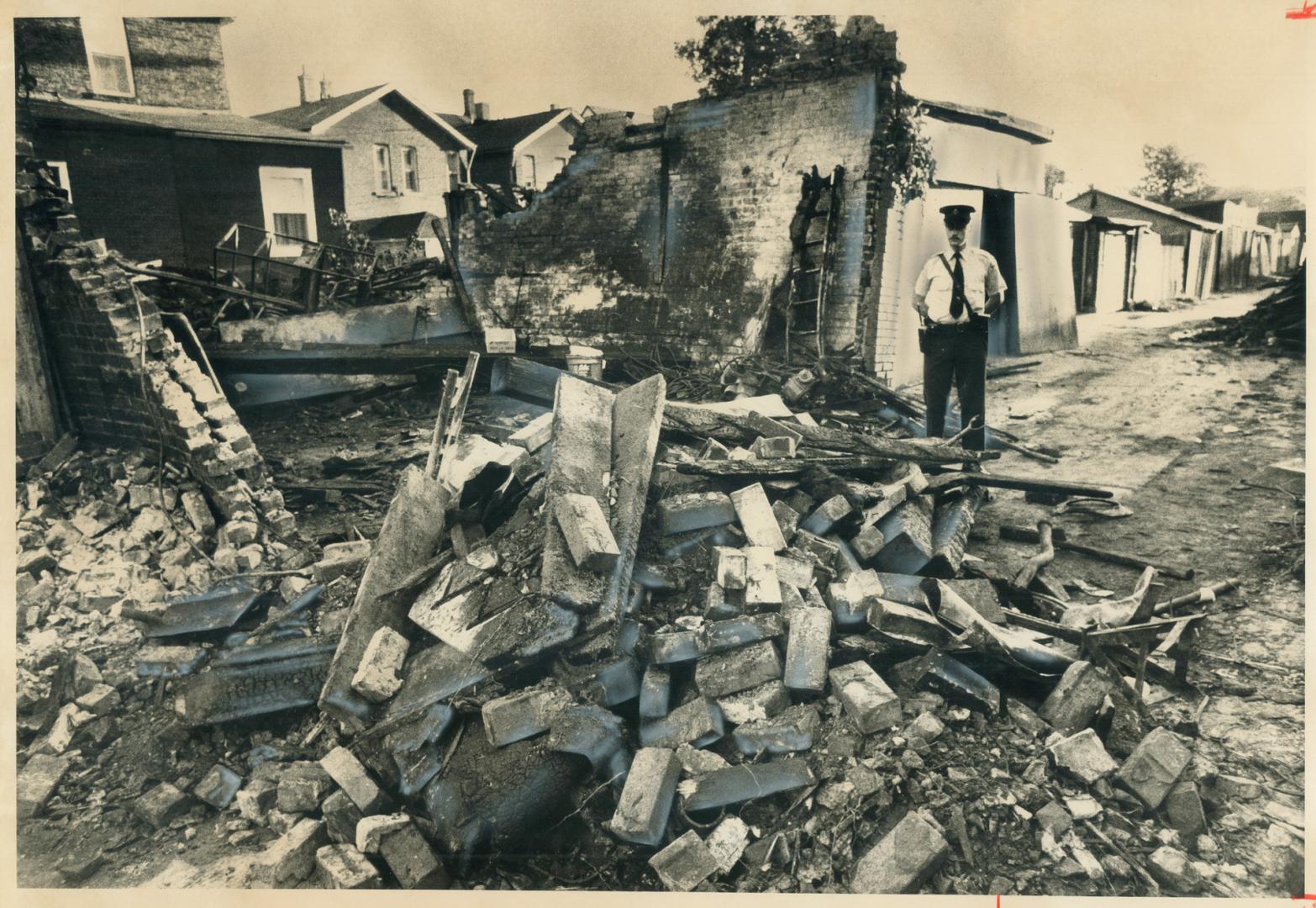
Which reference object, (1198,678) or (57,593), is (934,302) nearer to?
(1198,678)

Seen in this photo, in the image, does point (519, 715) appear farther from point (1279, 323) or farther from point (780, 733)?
point (1279, 323)

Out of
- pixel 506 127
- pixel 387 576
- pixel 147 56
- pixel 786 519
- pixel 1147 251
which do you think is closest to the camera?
pixel 387 576

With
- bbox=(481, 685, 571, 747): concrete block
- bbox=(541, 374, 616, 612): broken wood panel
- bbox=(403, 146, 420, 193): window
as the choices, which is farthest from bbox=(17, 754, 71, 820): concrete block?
bbox=(403, 146, 420, 193): window

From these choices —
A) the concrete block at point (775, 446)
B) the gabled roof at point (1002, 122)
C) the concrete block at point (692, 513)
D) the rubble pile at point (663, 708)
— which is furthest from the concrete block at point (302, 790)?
the gabled roof at point (1002, 122)

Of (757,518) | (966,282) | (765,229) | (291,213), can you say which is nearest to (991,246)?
(966,282)

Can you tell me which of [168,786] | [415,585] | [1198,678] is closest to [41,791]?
[168,786]

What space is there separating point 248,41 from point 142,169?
4096 millimetres

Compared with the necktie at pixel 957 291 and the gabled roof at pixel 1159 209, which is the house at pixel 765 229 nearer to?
the gabled roof at pixel 1159 209

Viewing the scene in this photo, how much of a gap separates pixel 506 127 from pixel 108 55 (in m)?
2.41

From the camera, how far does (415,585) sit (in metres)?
2.93

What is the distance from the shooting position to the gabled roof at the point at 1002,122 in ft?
11.2

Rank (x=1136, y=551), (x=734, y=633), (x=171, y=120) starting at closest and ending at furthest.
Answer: (x=734, y=633), (x=1136, y=551), (x=171, y=120)

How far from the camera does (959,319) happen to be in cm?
434

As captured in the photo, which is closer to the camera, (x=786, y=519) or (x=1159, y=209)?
(x=786, y=519)
